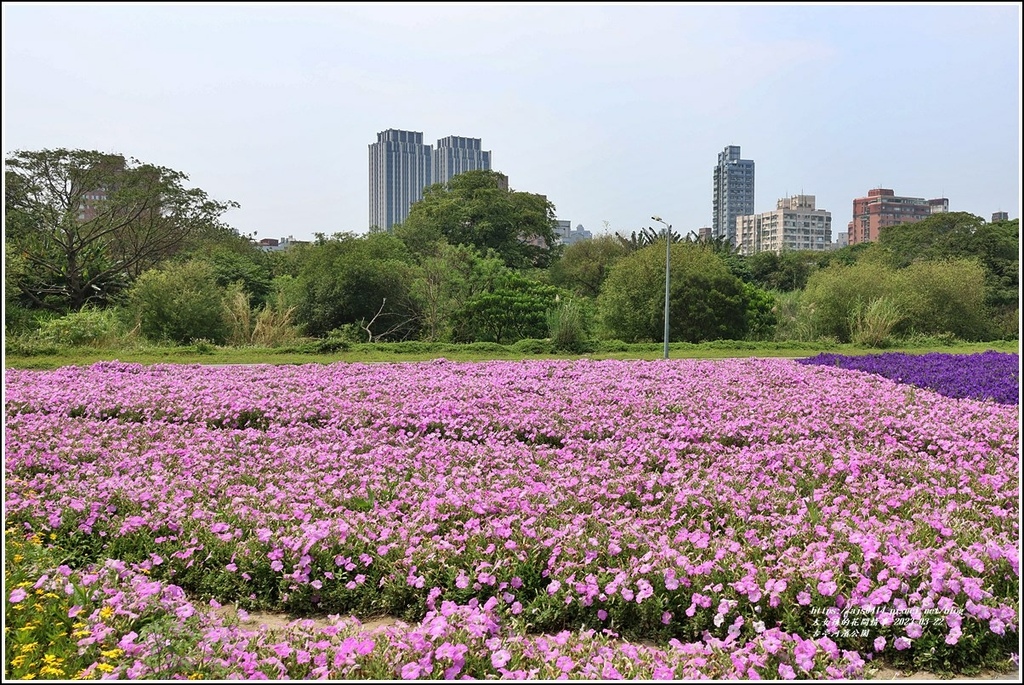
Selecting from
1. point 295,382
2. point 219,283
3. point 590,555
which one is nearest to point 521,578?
point 590,555

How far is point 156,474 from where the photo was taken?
16.9 ft

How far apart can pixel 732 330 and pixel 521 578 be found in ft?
73.0

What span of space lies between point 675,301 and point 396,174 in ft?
76.4

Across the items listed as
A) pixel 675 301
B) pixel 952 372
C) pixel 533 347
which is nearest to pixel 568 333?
pixel 533 347

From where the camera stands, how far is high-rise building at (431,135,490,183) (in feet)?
124

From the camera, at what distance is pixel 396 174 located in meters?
42.3

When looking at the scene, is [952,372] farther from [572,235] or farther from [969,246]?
[572,235]

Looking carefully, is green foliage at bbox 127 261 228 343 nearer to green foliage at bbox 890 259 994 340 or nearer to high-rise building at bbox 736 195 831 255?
green foliage at bbox 890 259 994 340

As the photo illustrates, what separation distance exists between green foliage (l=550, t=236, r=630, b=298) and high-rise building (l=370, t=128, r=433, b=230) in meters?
9.65

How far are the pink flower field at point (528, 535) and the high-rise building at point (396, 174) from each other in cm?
3591

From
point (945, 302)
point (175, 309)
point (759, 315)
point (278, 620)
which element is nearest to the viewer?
point (278, 620)

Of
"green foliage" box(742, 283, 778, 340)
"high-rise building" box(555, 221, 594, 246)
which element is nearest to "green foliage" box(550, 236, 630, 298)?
"high-rise building" box(555, 221, 594, 246)

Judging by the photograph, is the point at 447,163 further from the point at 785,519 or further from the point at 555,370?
the point at 785,519

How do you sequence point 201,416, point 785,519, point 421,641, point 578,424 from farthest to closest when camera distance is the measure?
point 201,416 → point 578,424 → point 785,519 → point 421,641
